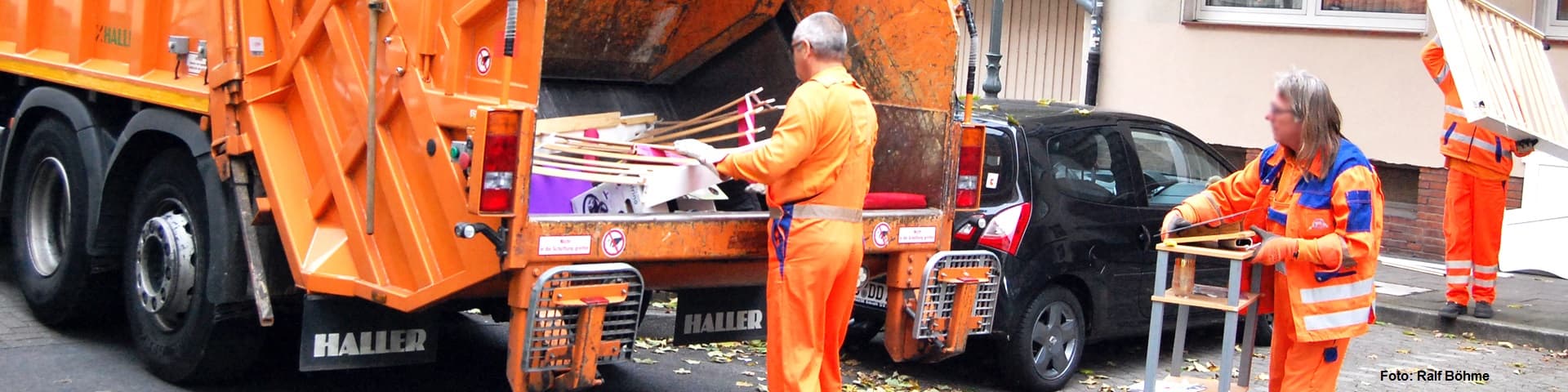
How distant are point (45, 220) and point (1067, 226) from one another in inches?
185

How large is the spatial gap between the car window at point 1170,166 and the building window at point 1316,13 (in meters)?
4.31

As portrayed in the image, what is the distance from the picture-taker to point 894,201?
561 cm

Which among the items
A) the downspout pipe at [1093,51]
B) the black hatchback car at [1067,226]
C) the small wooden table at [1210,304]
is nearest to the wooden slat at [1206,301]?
the small wooden table at [1210,304]

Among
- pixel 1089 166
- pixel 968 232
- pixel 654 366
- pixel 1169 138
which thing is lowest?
pixel 654 366

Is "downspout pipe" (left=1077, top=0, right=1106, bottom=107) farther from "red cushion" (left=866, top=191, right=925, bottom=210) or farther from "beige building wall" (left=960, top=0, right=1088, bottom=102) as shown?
"red cushion" (left=866, top=191, right=925, bottom=210)

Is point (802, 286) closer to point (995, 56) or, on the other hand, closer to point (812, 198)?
point (812, 198)

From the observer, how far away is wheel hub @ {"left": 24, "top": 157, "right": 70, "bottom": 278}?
6859 mm

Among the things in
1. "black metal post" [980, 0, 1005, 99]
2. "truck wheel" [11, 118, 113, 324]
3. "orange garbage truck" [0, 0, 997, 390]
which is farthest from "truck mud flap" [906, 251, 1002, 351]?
"black metal post" [980, 0, 1005, 99]

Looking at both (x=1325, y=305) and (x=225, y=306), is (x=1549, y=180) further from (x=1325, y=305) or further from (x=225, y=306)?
(x=225, y=306)

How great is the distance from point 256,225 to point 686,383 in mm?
1979

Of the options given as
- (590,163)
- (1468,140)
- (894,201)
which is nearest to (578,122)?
(590,163)

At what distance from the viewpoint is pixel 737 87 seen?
20.5 feet

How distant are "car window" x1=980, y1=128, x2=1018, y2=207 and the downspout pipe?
6.07 meters

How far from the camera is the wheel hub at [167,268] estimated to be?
218 inches
